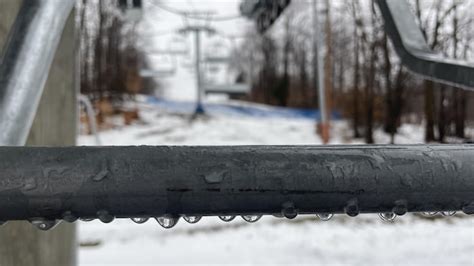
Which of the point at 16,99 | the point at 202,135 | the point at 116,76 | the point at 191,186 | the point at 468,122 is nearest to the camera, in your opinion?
the point at 191,186

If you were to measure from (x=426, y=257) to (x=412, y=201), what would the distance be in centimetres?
279

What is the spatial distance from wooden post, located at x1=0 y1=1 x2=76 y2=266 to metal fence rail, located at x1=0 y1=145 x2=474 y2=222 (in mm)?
886

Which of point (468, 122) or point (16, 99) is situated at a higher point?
point (16, 99)

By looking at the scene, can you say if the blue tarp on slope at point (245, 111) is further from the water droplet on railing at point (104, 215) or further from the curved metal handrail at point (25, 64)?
the water droplet on railing at point (104, 215)

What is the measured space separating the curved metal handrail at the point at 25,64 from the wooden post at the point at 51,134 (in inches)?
25.6

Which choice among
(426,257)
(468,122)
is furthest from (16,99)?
(468,122)

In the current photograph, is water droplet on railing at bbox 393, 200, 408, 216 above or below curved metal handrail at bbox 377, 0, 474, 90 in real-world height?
below

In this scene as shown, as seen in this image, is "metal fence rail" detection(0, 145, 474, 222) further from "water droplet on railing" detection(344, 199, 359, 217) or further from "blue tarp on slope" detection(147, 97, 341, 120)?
"blue tarp on slope" detection(147, 97, 341, 120)

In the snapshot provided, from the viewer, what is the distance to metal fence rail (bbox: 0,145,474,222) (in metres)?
0.29

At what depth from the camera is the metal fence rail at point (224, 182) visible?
0.94 feet

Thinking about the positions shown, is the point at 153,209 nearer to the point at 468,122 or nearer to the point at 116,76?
the point at 468,122

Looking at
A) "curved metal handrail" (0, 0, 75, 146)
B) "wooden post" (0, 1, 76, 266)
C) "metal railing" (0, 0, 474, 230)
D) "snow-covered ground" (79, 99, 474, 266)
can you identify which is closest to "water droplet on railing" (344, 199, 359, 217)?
"metal railing" (0, 0, 474, 230)

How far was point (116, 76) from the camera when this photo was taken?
17.3 m

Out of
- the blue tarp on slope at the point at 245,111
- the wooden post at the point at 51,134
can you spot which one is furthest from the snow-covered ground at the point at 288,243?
the blue tarp on slope at the point at 245,111
